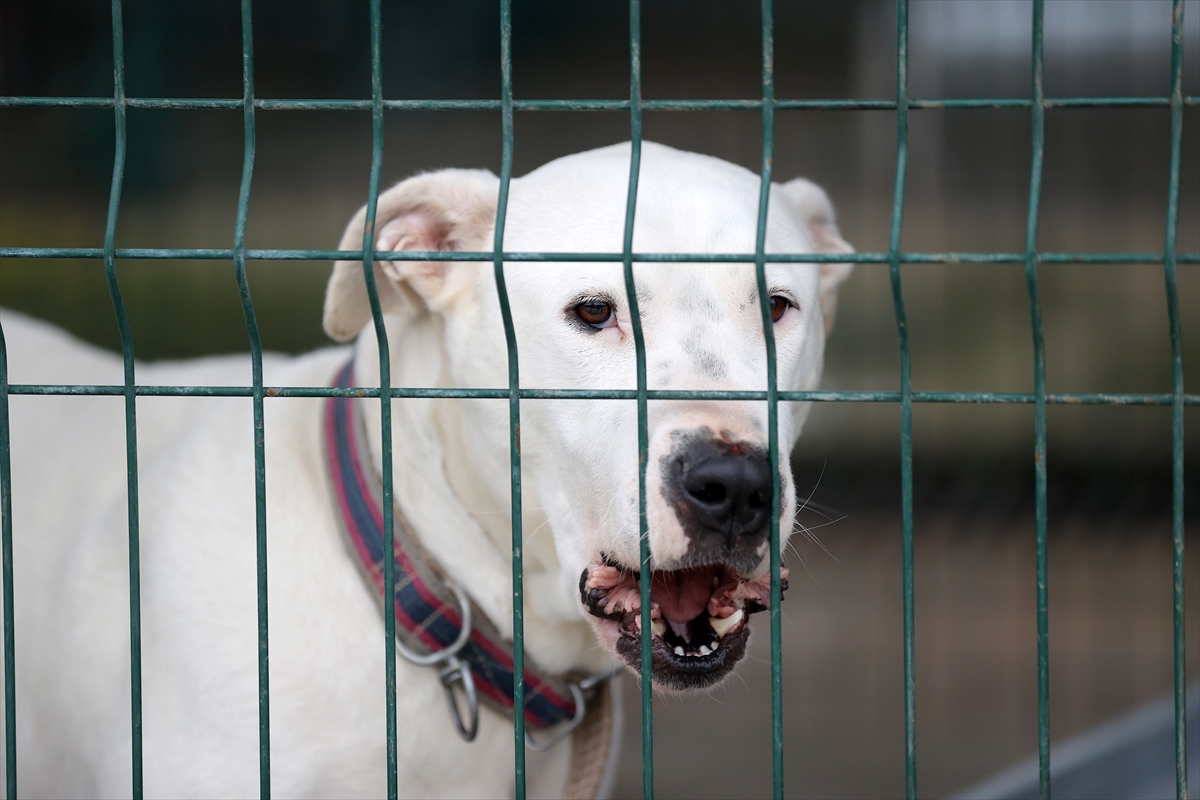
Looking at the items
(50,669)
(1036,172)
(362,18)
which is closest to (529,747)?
(50,669)

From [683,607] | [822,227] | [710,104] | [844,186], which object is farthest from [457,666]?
[844,186]

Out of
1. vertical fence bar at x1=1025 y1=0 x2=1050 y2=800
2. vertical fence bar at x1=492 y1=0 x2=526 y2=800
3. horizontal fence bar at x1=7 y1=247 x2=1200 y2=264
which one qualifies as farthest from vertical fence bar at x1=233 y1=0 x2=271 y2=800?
A: vertical fence bar at x1=1025 y1=0 x2=1050 y2=800

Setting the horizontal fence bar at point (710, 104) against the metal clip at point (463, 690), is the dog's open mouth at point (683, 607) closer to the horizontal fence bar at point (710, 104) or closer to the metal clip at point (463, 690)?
the metal clip at point (463, 690)

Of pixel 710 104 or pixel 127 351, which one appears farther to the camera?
pixel 127 351

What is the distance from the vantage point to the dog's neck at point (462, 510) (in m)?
2.09

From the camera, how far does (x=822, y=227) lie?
2.59 m

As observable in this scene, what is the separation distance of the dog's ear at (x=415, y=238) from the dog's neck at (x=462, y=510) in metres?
0.06

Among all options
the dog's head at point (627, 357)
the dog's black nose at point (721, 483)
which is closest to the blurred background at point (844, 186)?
the dog's head at point (627, 357)

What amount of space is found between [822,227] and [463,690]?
1.28 metres

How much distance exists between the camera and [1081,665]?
5035 mm

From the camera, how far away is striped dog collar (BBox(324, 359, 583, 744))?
2.05 metres

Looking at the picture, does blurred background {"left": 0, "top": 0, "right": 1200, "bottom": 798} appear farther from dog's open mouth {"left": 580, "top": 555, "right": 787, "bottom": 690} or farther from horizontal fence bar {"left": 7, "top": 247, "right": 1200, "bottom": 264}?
horizontal fence bar {"left": 7, "top": 247, "right": 1200, "bottom": 264}

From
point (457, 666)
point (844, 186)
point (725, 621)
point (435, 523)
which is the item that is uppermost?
point (844, 186)

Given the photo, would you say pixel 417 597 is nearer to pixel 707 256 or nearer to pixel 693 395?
pixel 693 395
